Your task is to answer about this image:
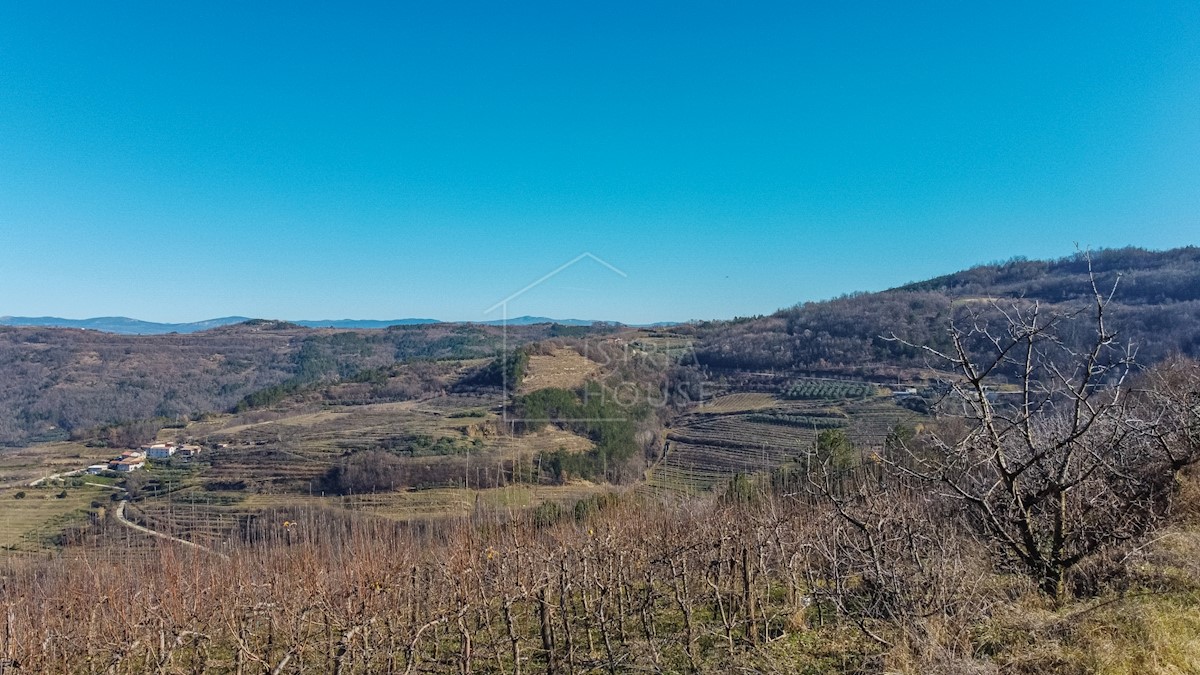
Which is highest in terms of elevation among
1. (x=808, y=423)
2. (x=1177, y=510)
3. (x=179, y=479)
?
(x=1177, y=510)

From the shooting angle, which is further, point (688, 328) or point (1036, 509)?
point (688, 328)

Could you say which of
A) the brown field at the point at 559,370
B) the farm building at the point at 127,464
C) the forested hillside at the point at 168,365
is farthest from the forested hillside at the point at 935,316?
the farm building at the point at 127,464

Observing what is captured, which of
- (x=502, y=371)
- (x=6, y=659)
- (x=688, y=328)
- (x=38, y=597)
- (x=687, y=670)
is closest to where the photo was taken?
(x=6, y=659)

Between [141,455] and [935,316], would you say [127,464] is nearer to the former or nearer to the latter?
[141,455]

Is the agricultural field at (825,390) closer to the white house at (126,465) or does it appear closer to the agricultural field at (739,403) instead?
the agricultural field at (739,403)

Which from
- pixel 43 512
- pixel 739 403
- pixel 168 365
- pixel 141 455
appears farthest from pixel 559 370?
pixel 168 365

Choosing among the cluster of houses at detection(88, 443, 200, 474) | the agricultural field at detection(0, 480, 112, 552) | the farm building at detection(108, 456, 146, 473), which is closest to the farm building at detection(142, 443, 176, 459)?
the cluster of houses at detection(88, 443, 200, 474)

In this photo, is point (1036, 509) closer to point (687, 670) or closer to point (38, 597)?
point (687, 670)

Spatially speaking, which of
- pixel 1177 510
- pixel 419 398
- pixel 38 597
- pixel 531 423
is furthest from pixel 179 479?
pixel 1177 510
